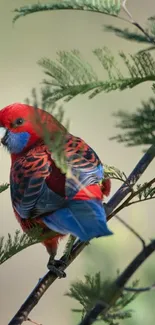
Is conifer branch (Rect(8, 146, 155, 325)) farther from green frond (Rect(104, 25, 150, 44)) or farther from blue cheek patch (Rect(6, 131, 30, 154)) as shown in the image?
blue cheek patch (Rect(6, 131, 30, 154))

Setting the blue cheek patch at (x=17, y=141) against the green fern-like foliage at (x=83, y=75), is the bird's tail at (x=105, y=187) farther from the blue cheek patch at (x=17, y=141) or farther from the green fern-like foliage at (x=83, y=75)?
the green fern-like foliage at (x=83, y=75)

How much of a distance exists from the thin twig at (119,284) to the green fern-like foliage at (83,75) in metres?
0.21

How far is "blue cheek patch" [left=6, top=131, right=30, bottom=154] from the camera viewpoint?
2.62 metres

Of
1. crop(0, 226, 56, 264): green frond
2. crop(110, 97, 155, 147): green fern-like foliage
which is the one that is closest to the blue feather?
crop(0, 226, 56, 264): green frond

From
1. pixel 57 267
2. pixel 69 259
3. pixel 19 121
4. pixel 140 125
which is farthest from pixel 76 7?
pixel 19 121

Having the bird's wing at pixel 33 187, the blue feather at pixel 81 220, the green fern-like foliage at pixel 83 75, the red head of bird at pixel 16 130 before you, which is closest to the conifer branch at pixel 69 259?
the blue feather at pixel 81 220

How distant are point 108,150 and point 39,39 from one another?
1.66 meters

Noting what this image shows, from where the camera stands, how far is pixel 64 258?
178 cm

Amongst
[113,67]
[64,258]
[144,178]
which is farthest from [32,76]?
[113,67]

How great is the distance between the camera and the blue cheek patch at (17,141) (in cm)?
262

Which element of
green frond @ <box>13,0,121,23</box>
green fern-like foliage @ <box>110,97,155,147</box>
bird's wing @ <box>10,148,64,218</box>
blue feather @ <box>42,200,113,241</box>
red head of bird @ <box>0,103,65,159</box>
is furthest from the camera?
red head of bird @ <box>0,103,65,159</box>

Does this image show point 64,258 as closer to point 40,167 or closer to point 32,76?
point 40,167

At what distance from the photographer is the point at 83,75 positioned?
3.65 ft

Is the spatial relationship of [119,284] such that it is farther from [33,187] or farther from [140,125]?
[33,187]
